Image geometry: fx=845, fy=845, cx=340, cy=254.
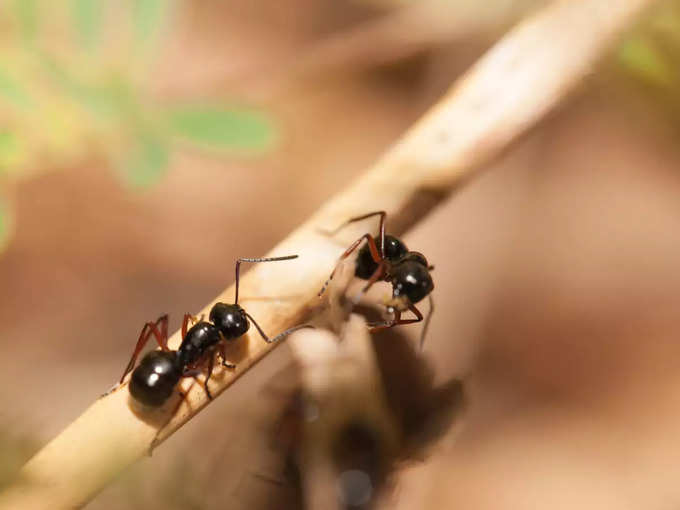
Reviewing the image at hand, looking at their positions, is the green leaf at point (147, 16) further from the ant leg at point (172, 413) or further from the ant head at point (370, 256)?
the ant leg at point (172, 413)

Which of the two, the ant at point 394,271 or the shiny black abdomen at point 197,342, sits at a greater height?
the ant at point 394,271

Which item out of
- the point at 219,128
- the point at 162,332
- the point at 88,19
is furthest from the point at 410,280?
the point at 88,19

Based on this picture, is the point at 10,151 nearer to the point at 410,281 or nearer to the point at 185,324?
the point at 185,324

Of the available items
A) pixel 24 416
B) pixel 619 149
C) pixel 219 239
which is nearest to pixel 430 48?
pixel 619 149

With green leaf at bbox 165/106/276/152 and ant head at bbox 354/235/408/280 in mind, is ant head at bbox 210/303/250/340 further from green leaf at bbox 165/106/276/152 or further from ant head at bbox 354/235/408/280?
green leaf at bbox 165/106/276/152

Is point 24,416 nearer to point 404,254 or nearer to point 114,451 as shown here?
point 114,451

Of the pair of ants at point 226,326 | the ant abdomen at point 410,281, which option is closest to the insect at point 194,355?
the pair of ants at point 226,326
